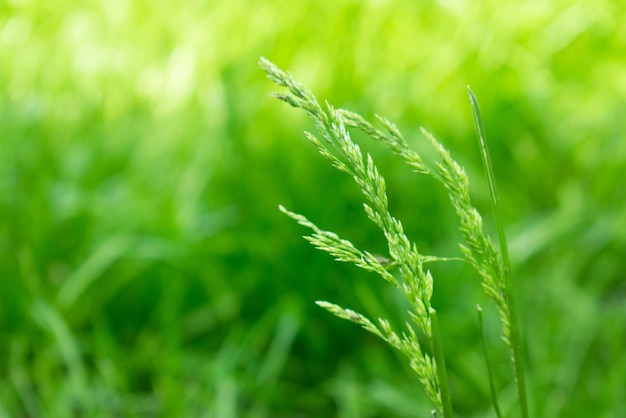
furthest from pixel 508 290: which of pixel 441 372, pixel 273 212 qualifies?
pixel 273 212

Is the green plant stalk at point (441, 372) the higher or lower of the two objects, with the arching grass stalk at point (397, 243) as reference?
lower

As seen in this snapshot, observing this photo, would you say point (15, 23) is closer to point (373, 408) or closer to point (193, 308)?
point (193, 308)

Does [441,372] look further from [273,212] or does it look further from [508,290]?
[273,212]

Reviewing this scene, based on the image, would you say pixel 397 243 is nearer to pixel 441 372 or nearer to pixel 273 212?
pixel 441 372

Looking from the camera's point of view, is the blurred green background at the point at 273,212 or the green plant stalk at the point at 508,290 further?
the blurred green background at the point at 273,212

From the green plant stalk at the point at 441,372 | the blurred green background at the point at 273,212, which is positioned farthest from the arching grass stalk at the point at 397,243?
the blurred green background at the point at 273,212

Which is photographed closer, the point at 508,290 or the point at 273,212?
the point at 508,290

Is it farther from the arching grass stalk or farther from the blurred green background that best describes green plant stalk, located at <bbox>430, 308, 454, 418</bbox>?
the blurred green background

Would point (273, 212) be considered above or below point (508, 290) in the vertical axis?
below

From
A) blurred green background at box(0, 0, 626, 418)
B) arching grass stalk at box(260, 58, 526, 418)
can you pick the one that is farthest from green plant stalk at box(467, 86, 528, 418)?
blurred green background at box(0, 0, 626, 418)

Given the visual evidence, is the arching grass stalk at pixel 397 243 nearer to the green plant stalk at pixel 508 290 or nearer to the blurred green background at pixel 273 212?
the green plant stalk at pixel 508 290
